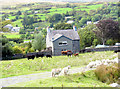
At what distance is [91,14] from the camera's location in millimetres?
51688

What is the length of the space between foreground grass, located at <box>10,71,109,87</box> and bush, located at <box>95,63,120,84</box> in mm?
256

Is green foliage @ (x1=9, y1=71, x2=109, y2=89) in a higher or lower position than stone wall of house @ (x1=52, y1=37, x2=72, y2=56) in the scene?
lower

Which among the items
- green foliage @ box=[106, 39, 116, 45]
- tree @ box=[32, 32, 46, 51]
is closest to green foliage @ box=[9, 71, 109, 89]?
tree @ box=[32, 32, 46, 51]

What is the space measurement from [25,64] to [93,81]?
3.49m

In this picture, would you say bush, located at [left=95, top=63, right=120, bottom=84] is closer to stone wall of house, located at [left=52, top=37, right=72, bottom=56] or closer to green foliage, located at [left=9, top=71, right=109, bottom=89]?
green foliage, located at [left=9, top=71, right=109, bottom=89]

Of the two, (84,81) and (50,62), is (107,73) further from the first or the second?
(50,62)

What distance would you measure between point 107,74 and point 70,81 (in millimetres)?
1828

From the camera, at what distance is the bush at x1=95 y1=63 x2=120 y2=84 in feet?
25.2

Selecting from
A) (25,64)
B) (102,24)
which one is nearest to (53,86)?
(25,64)

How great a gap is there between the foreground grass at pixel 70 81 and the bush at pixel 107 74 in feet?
0.84

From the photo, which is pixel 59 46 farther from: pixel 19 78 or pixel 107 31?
pixel 107 31

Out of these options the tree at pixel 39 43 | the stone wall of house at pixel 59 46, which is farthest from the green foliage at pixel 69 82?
the tree at pixel 39 43

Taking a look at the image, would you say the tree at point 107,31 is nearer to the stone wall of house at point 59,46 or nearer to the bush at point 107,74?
the stone wall of house at point 59,46

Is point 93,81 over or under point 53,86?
under
